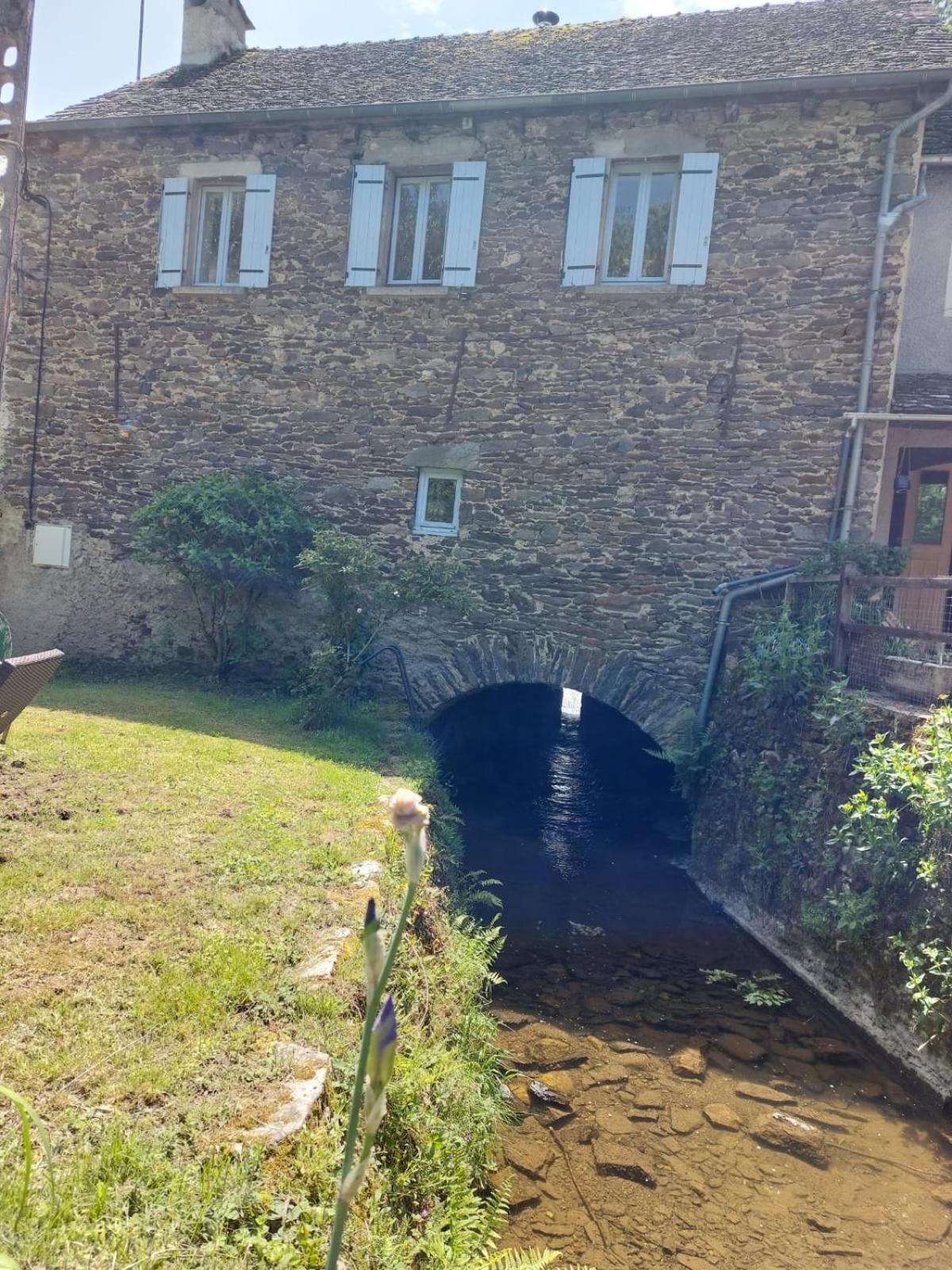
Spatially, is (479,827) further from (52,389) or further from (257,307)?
(52,389)

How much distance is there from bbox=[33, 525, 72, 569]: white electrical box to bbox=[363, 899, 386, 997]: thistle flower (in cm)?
1069

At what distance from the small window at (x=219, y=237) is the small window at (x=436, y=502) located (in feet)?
11.0

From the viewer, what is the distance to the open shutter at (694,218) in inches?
341

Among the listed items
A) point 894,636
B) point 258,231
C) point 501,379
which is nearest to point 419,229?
point 258,231

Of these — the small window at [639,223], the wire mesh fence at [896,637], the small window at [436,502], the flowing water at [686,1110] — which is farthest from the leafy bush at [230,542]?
the wire mesh fence at [896,637]

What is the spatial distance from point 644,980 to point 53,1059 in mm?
4320

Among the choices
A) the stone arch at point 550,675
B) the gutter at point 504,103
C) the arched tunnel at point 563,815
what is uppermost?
the gutter at point 504,103

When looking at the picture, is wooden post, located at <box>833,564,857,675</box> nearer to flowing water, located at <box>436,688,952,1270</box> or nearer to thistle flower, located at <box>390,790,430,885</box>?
flowing water, located at <box>436,688,952,1270</box>

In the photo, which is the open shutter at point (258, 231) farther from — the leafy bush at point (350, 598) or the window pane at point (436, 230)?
the leafy bush at point (350, 598)

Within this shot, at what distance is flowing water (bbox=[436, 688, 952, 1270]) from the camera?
11.7ft

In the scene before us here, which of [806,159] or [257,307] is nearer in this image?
[806,159]

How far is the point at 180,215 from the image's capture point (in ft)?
33.5

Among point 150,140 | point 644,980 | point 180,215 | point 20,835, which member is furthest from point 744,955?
point 150,140

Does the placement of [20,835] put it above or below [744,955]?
above
